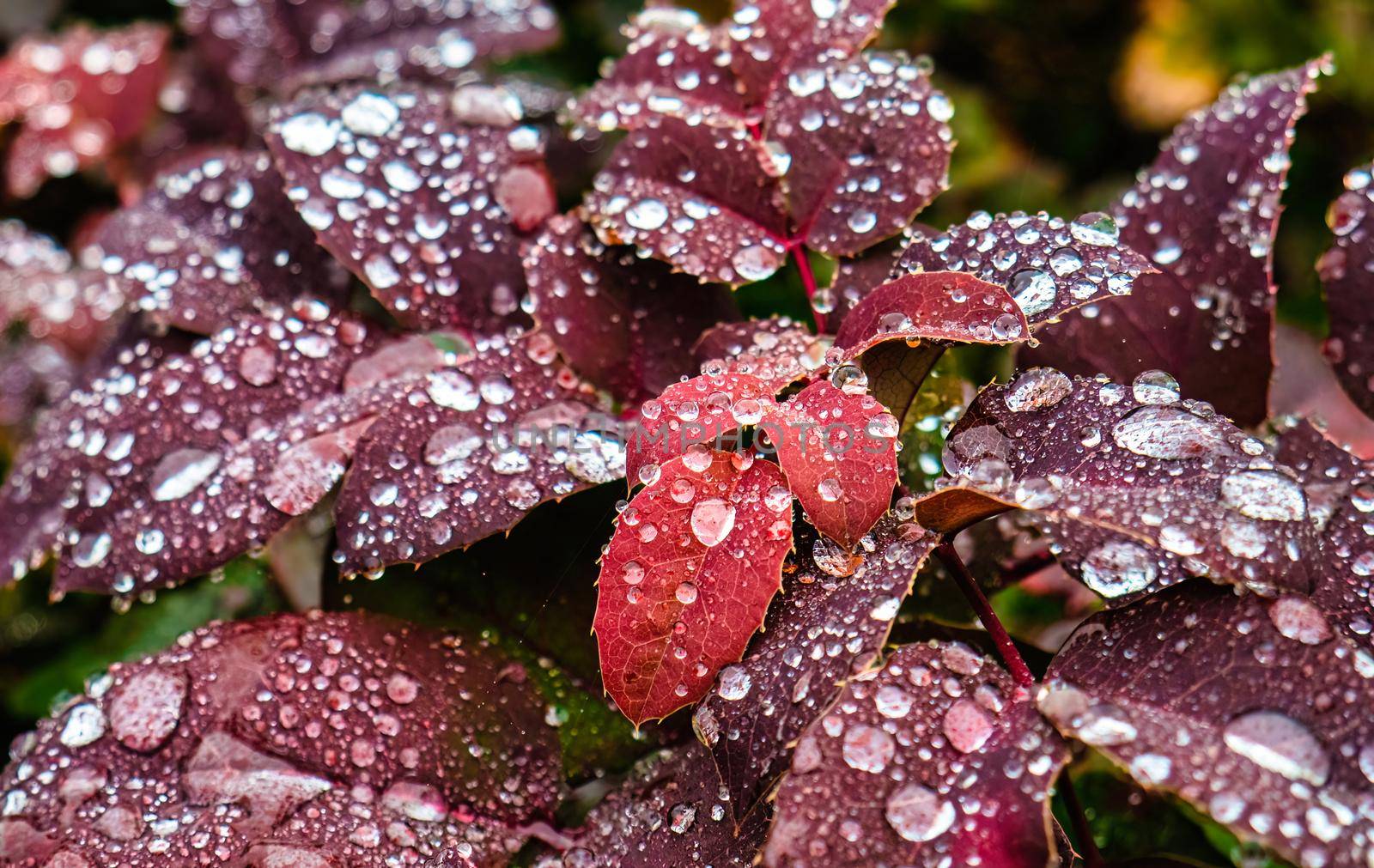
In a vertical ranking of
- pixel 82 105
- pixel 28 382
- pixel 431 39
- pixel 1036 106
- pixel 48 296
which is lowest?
pixel 1036 106

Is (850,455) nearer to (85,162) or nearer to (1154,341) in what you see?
(1154,341)

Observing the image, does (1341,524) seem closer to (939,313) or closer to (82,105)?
(939,313)

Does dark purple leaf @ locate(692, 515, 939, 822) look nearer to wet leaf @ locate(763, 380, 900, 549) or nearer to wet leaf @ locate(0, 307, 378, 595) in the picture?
wet leaf @ locate(763, 380, 900, 549)

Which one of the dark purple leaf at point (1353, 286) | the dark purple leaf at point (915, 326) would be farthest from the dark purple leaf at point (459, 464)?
the dark purple leaf at point (1353, 286)

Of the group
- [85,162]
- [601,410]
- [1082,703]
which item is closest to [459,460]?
[601,410]

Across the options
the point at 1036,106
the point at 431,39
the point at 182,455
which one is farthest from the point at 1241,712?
the point at 1036,106
